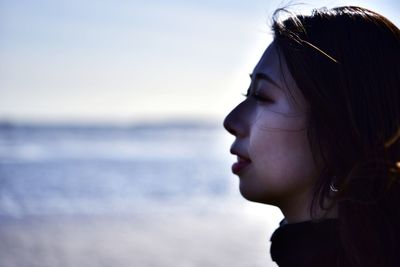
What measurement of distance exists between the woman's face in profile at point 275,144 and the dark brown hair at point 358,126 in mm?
35

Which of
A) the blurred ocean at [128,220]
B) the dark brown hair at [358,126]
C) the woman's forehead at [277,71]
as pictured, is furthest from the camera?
the blurred ocean at [128,220]

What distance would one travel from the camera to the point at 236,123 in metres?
1.83

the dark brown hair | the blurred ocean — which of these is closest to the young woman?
the dark brown hair

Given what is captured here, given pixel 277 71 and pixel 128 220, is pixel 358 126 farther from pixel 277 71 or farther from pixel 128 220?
pixel 128 220

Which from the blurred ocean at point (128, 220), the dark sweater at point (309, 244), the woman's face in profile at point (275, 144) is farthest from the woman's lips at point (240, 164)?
the blurred ocean at point (128, 220)

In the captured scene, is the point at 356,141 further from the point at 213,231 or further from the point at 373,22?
the point at 213,231

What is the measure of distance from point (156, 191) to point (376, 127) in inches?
454

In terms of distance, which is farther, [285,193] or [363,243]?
[285,193]

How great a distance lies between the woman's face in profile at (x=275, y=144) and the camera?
5.76 ft

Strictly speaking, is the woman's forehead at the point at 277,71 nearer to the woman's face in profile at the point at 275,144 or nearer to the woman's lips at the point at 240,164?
the woman's face in profile at the point at 275,144

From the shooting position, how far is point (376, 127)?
1680mm

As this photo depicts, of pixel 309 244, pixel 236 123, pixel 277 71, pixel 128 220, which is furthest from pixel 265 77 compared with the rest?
pixel 128 220

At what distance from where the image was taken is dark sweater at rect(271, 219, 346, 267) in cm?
169

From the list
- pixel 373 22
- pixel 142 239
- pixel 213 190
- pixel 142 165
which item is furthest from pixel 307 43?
pixel 142 165
